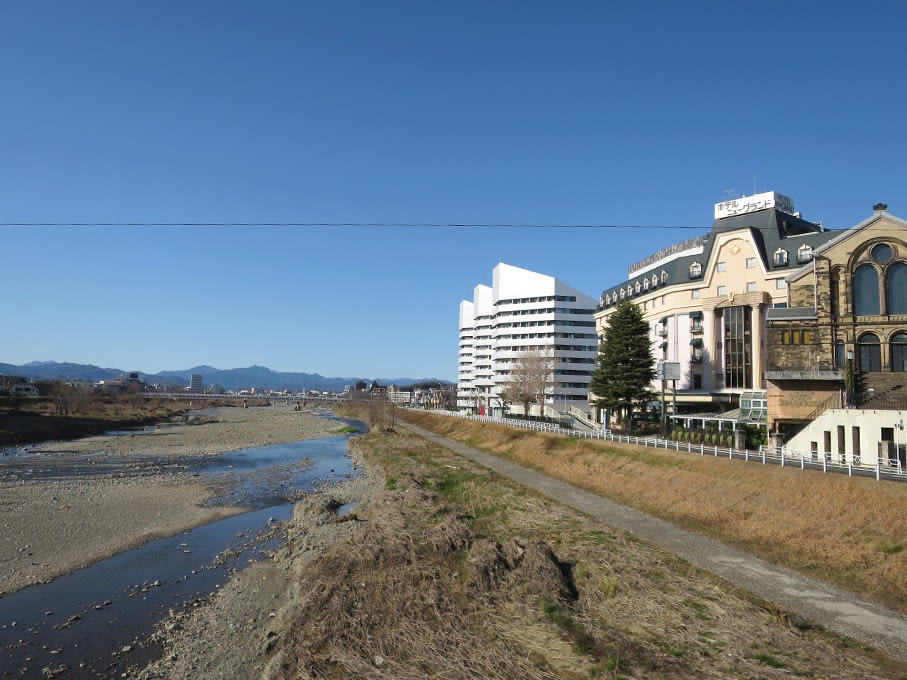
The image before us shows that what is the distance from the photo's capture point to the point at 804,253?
48312 millimetres

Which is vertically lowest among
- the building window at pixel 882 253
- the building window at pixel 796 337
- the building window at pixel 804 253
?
the building window at pixel 796 337

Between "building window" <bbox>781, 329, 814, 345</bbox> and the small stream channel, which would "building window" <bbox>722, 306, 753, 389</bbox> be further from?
the small stream channel

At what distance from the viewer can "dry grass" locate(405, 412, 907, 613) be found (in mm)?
17719

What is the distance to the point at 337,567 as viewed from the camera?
64.4ft

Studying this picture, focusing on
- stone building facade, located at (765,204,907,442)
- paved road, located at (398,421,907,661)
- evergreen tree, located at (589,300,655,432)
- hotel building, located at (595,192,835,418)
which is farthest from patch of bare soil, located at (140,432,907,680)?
hotel building, located at (595,192,835,418)

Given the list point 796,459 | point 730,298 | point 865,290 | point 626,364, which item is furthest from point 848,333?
point 730,298

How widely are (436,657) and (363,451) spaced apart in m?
54.9

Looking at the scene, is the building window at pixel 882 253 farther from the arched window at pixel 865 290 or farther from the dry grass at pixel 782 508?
the dry grass at pixel 782 508

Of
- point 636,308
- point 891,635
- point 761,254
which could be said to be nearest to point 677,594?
point 891,635

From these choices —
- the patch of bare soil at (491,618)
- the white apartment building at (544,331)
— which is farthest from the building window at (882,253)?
the white apartment building at (544,331)

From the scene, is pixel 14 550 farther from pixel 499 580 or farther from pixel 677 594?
pixel 677 594

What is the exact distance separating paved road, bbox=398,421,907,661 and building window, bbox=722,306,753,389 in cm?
2916

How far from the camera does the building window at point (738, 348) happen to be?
51500 millimetres

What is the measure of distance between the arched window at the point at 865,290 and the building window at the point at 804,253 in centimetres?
1295
